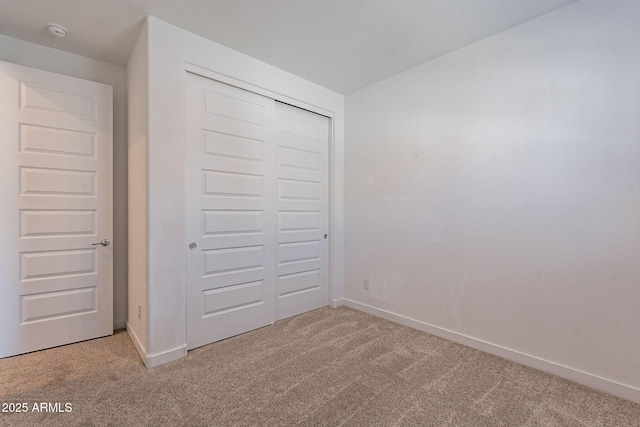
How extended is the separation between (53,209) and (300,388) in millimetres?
2614

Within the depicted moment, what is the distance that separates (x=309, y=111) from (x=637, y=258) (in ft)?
10.1

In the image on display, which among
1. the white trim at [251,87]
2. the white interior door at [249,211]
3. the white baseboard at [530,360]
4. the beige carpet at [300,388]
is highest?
the white trim at [251,87]

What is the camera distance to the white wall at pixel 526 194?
1.92 meters

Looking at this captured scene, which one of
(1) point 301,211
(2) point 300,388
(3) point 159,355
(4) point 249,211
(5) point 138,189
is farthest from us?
(1) point 301,211

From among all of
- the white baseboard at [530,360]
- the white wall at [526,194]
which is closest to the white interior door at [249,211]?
the white wall at [526,194]

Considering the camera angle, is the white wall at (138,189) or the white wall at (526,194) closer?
the white wall at (526,194)

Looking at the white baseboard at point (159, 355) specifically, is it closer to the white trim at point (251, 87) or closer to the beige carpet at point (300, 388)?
the beige carpet at point (300, 388)

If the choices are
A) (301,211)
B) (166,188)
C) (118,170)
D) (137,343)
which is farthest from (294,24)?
(137,343)

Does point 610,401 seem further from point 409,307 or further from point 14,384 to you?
point 14,384

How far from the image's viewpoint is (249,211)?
2896 mm

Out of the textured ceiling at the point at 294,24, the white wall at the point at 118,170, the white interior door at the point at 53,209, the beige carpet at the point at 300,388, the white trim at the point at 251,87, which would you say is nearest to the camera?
the beige carpet at the point at 300,388

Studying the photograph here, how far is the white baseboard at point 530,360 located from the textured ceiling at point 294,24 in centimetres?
266

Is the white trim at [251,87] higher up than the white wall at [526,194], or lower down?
higher up

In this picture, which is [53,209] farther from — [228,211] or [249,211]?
[249,211]
